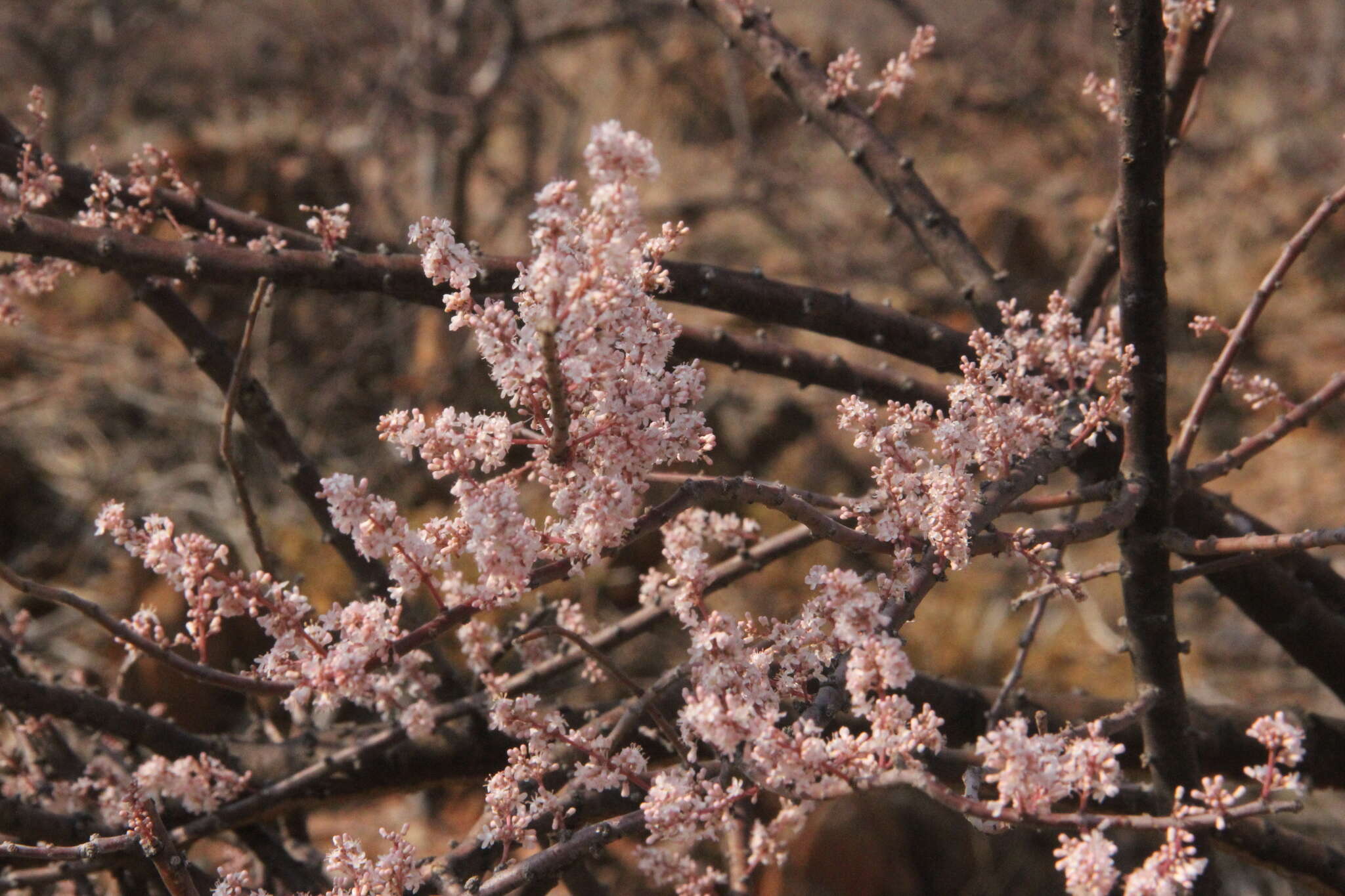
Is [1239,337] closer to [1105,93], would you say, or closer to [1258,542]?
[1258,542]

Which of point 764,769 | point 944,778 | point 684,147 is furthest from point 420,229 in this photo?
point 684,147

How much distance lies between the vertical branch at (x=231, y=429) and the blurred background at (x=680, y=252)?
2.59 metres

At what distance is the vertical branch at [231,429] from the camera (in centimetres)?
144

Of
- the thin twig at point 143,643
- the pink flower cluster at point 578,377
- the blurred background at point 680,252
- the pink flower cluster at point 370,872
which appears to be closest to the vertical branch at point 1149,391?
the pink flower cluster at point 578,377

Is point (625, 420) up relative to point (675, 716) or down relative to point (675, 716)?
down

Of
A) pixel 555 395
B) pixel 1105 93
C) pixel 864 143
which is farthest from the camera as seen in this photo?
pixel 864 143

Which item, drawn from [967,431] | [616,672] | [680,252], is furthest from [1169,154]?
[680,252]

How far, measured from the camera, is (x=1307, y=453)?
5.98 m

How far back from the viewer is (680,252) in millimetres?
7121

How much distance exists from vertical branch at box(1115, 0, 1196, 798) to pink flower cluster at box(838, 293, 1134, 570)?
0.07 metres

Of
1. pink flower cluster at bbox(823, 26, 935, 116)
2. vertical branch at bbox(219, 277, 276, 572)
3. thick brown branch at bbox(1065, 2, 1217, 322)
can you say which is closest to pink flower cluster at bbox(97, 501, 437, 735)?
vertical branch at bbox(219, 277, 276, 572)

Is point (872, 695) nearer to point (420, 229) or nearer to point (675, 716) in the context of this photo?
point (675, 716)

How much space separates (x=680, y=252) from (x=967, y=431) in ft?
20.0

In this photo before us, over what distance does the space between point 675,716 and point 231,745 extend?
81 centimetres
